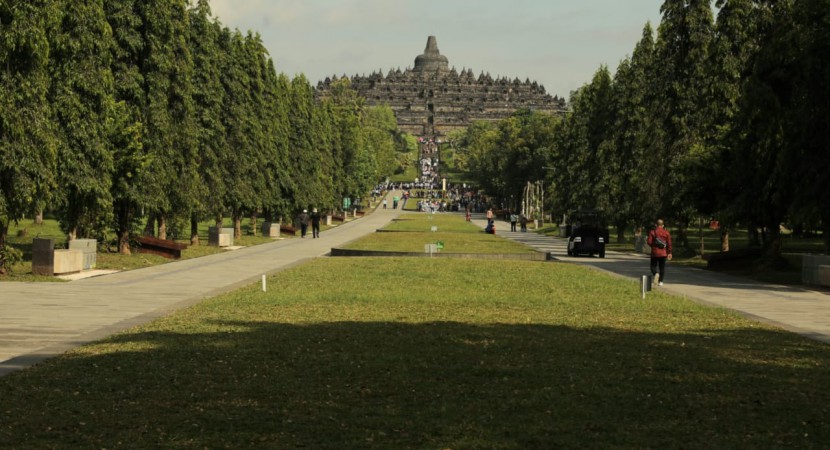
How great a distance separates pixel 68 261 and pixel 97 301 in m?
8.67

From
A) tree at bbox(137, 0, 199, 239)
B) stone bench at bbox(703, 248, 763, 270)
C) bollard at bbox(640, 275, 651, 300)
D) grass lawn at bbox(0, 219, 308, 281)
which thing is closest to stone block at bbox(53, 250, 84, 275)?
grass lawn at bbox(0, 219, 308, 281)

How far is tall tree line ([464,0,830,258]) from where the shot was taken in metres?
31.8

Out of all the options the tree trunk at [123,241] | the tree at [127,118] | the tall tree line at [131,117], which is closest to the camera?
the tall tree line at [131,117]

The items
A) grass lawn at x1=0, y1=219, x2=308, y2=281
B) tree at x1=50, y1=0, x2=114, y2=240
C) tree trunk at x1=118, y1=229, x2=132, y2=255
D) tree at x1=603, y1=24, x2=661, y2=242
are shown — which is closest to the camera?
grass lawn at x1=0, y1=219, x2=308, y2=281

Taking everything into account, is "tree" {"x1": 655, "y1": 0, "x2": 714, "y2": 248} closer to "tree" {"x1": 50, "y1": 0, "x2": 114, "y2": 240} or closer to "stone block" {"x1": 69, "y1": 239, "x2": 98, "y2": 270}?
"tree" {"x1": 50, "y1": 0, "x2": 114, "y2": 240}

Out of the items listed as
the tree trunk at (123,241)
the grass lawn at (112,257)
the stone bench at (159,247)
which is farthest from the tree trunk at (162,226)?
the tree trunk at (123,241)

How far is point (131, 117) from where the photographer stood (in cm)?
4162

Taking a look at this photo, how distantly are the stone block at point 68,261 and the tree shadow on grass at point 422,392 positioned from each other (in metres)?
15.5

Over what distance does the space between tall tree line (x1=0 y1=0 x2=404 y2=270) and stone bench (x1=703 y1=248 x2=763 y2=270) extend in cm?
2082

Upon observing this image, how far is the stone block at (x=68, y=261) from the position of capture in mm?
31312

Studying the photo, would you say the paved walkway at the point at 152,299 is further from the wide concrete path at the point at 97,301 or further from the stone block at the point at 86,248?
the stone block at the point at 86,248

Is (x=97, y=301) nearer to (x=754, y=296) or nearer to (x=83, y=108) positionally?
(x=83, y=108)

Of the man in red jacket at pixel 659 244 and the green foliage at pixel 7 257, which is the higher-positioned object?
the man in red jacket at pixel 659 244

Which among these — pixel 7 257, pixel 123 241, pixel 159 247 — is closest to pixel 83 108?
Answer: pixel 7 257
